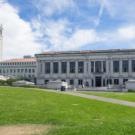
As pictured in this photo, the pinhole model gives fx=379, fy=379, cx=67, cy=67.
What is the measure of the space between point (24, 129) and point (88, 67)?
13480cm

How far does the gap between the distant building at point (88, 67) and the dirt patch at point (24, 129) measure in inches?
4844

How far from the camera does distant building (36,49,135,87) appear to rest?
14275 centimetres

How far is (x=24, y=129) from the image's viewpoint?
51.6ft

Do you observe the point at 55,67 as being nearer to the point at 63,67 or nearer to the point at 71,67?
the point at 63,67

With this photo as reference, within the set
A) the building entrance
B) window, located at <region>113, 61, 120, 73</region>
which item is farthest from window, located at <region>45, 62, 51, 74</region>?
window, located at <region>113, 61, 120, 73</region>

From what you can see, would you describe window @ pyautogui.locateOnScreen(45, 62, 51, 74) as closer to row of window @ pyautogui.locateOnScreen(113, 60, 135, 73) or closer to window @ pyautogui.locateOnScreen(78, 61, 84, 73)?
window @ pyautogui.locateOnScreen(78, 61, 84, 73)

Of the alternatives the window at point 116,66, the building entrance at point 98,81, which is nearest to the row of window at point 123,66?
the window at point 116,66

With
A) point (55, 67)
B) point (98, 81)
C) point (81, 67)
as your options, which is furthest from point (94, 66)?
point (55, 67)

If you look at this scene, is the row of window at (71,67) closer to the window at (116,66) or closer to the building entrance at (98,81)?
the building entrance at (98,81)

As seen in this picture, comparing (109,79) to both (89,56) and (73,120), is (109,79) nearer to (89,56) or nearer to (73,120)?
(89,56)

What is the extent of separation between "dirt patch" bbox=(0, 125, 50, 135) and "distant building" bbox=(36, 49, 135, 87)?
12304cm

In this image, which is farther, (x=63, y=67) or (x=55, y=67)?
(x=55, y=67)

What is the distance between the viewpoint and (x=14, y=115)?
2016cm

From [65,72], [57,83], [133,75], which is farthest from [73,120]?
[65,72]
